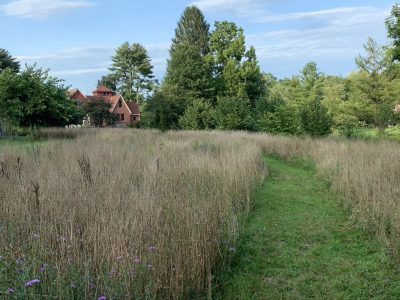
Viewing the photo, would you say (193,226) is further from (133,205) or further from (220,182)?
(220,182)

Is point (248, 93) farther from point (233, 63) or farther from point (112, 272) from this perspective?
point (112, 272)

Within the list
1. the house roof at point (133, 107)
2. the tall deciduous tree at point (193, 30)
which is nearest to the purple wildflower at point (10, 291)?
the tall deciduous tree at point (193, 30)

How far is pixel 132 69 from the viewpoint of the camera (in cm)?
6631

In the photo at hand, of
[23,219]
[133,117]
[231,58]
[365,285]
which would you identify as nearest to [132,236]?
[23,219]

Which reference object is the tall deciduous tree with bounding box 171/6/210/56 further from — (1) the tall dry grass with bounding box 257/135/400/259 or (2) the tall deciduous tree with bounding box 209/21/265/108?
(1) the tall dry grass with bounding box 257/135/400/259

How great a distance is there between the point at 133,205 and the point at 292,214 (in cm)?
364

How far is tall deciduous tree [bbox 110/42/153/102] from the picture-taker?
65.3 metres

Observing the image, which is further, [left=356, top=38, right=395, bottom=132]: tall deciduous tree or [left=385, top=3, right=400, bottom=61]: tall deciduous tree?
[left=356, top=38, right=395, bottom=132]: tall deciduous tree

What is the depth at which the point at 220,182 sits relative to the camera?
723 cm

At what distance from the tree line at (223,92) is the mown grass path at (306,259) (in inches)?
439

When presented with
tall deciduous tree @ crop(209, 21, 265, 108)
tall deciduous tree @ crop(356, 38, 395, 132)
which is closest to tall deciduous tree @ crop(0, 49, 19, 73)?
tall deciduous tree @ crop(209, 21, 265, 108)

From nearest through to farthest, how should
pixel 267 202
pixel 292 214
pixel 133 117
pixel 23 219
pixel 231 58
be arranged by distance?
pixel 23 219 < pixel 292 214 < pixel 267 202 < pixel 231 58 < pixel 133 117

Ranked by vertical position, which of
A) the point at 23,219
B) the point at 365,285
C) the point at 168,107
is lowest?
the point at 365,285

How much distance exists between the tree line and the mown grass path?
1114 centimetres
